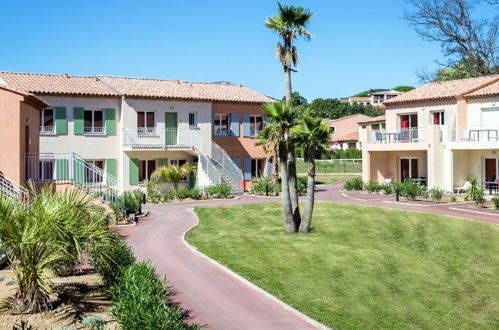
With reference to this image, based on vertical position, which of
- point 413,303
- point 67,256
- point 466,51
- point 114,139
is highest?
point 466,51

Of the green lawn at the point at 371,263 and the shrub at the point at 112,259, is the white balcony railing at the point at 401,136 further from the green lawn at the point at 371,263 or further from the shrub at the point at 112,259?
the shrub at the point at 112,259

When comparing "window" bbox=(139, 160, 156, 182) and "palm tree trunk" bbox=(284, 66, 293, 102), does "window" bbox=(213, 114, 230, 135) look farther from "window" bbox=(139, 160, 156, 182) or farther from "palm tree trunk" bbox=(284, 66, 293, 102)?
"palm tree trunk" bbox=(284, 66, 293, 102)

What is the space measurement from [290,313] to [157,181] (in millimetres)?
23930

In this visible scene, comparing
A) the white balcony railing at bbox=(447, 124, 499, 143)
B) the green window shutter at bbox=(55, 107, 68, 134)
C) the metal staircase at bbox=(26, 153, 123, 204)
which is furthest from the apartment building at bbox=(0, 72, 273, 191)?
the white balcony railing at bbox=(447, 124, 499, 143)

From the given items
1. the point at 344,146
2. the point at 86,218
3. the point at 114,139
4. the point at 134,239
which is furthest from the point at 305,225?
the point at 344,146

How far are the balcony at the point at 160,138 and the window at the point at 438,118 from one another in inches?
616

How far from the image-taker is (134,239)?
65.7ft

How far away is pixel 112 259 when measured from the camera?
11539 mm

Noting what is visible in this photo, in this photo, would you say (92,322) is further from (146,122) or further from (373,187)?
(146,122)

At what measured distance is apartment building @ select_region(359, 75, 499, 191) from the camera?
33250 mm

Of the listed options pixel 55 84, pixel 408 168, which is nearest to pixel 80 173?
pixel 55 84

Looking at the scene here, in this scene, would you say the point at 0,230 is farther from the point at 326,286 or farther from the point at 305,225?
the point at 305,225

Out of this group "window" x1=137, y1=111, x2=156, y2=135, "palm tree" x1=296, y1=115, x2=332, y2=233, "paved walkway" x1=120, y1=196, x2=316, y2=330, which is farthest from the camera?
"window" x1=137, y1=111, x2=156, y2=135

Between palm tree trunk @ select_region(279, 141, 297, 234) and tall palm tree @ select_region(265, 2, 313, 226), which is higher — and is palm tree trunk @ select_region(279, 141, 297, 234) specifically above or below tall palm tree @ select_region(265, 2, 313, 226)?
below
